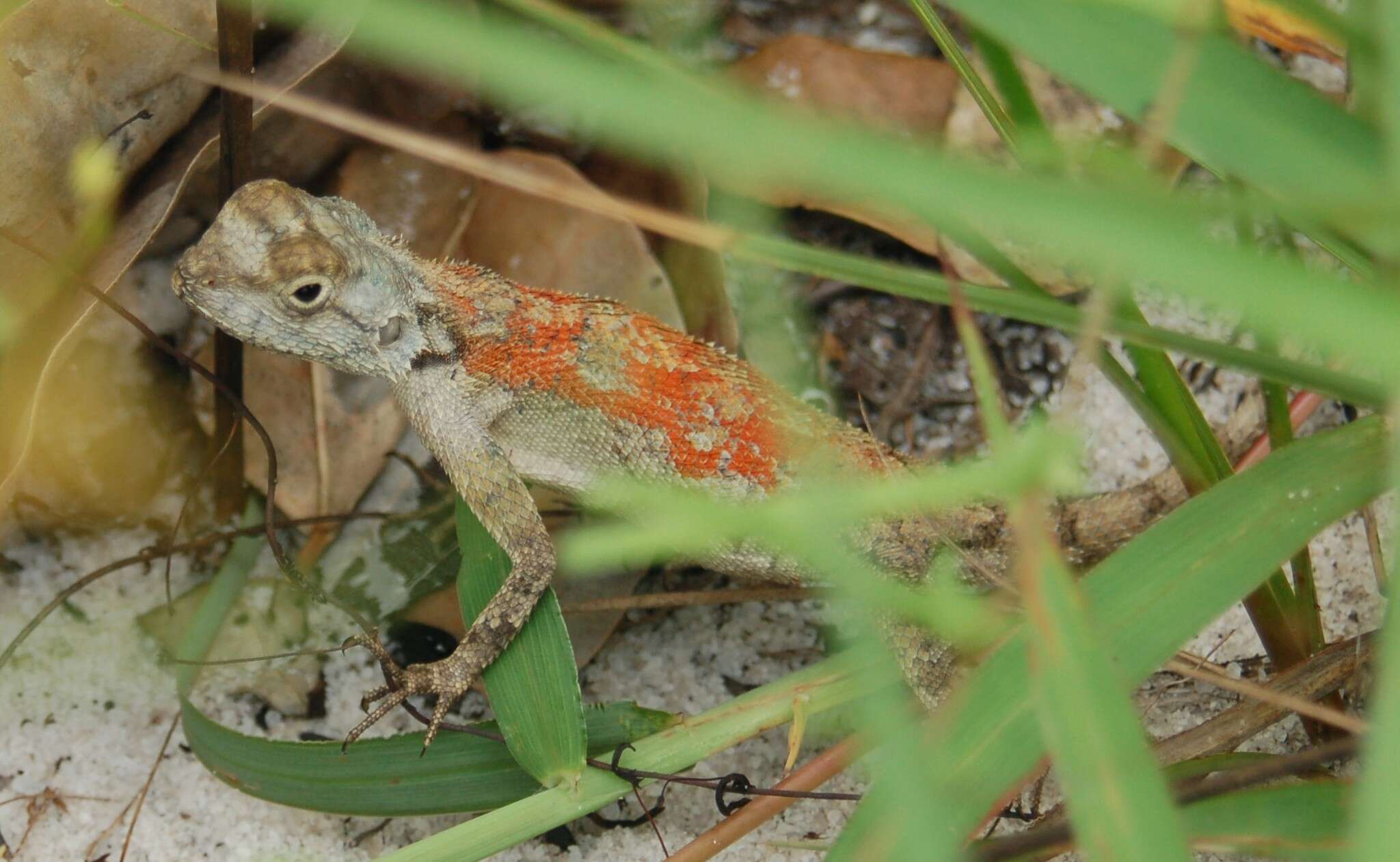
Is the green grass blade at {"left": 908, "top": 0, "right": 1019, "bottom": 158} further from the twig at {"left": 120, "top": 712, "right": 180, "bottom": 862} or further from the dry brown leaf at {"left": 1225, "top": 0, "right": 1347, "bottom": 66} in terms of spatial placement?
the twig at {"left": 120, "top": 712, "right": 180, "bottom": 862}

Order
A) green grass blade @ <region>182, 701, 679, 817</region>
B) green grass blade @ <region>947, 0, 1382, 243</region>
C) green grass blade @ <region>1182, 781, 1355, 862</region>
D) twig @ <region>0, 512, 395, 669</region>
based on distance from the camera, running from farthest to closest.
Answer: twig @ <region>0, 512, 395, 669</region>
green grass blade @ <region>182, 701, 679, 817</region>
green grass blade @ <region>1182, 781, 1355, 862</region>
green grass blade @ <region>947, 0, 1382, 243</region>

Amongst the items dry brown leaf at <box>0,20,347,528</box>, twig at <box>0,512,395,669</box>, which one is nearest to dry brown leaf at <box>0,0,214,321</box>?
dry brown leaf at <box>0,20,347,528</box>

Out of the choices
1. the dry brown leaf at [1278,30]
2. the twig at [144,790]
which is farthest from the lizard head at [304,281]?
the dry brown leaf at [1278,30]

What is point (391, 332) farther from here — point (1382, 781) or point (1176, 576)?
point (1382, 781)

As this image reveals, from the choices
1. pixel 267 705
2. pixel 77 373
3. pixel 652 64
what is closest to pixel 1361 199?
pixel 652 64

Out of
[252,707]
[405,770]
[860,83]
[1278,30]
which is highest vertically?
[1278,30]

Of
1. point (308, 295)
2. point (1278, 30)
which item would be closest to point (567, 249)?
point (308, 295)
